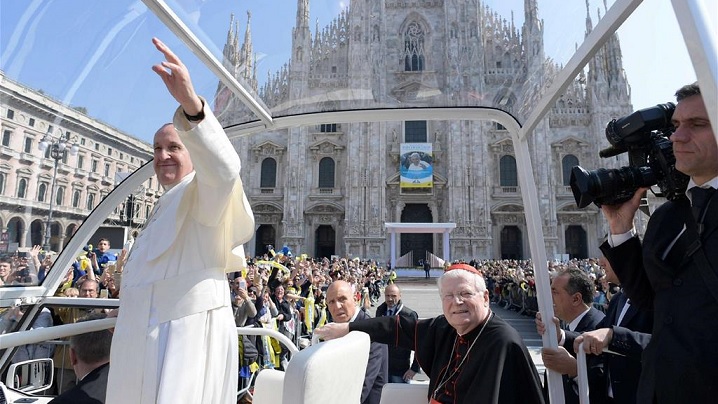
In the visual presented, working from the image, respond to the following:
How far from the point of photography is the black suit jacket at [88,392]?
1609 mm

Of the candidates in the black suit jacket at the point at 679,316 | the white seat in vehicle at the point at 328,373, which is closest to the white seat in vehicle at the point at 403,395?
the white seat in vehicle at the point at 328,373

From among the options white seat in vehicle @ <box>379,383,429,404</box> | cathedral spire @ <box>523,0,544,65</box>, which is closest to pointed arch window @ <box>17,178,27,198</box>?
white seat in vehicle @ <box>379,383,429,404</box>

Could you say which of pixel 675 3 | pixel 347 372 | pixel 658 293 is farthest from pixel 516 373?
pixel 675 3

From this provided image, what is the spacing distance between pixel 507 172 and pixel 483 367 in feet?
85.1

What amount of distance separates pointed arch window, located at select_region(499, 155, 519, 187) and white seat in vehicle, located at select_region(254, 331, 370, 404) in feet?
85.1

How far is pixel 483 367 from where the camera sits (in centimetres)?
181

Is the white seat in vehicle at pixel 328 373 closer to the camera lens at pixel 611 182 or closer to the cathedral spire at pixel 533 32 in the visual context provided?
the camera lens at pixel 611 182

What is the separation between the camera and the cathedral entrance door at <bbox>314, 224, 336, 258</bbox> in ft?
87.8

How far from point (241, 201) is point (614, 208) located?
1426 mm

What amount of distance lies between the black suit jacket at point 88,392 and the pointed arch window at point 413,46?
24736 millimetres

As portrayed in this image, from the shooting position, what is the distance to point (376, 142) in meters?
26.1

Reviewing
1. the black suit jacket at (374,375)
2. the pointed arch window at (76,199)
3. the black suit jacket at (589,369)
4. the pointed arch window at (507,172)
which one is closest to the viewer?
the black suit jacket at (589,369)

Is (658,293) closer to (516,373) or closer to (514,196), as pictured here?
(516,373)

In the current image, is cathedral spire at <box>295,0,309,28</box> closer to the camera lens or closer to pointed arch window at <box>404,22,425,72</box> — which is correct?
the camera lens
